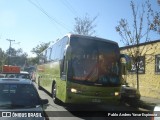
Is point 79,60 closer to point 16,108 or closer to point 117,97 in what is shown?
point 117,97

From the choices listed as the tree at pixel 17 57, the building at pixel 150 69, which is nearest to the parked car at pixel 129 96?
the building at pixel 150 69

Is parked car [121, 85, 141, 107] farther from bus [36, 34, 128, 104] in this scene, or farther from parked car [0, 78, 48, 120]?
parked car [0, 78, 48, 120]

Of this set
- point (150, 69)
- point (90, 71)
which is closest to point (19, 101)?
point (90, 71)

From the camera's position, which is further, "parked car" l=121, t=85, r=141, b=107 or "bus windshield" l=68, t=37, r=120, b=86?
"parked car" l=121, t=85, r=141, b=107

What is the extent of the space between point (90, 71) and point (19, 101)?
6.26m

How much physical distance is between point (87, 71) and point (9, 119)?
24.4 feet

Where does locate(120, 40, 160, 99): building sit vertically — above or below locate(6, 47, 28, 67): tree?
below

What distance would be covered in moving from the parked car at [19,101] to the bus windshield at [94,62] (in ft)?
17.1

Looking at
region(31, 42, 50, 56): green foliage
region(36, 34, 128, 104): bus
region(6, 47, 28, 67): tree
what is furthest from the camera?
region(6, 47, 28, 67): tree

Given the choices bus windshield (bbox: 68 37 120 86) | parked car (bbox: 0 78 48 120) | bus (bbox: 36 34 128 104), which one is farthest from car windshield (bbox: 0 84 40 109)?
bus windshield (bbox: 68 37 120 86)

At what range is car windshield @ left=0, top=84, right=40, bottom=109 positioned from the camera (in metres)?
7.95

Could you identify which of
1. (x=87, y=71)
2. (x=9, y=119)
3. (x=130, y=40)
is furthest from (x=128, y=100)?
(x=9, y=119)

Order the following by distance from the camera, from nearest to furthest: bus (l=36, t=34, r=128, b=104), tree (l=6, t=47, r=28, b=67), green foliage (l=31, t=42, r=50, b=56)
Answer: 1. bus (l=36, t=34, r=128, b=104)
2. green foliage (l=31, t=42, r=50, b=56)
3. tree (l=6, t=47, r=28, b=67)

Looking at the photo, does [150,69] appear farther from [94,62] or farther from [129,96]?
[94,62]
